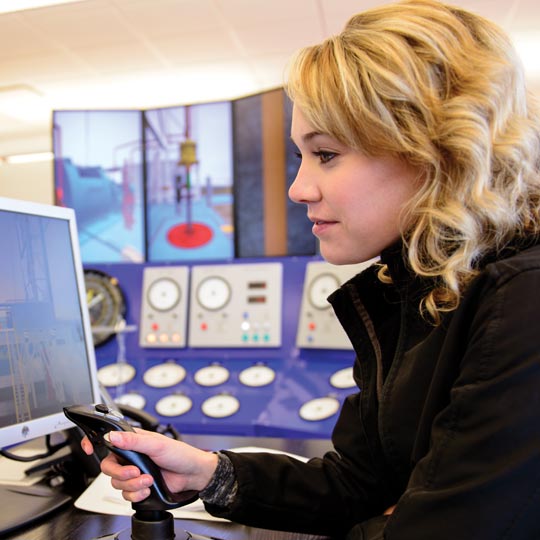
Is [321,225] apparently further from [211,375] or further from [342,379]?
[211,375]

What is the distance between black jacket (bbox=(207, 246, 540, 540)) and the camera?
542mm

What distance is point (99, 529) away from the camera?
86 cm

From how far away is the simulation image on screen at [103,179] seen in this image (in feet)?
10.2

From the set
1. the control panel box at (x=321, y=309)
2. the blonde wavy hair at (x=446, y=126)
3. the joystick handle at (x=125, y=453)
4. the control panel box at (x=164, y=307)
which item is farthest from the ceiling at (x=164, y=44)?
the joystick handle at (x=125, y=453)

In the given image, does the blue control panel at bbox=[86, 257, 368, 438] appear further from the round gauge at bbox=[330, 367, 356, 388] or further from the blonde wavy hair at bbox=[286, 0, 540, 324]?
the blonde wavy hair at bbox=[286, 0, 540, 324]

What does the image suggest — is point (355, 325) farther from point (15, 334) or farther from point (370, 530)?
point (15, 334)

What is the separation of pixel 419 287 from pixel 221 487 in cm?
42

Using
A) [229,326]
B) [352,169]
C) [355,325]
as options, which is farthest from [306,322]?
[352,169]

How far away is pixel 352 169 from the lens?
813mm

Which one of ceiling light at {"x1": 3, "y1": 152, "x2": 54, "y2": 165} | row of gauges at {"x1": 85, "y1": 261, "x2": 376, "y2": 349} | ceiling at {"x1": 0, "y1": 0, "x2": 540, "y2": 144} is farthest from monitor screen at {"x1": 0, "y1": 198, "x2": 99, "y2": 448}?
ceiling light at {"x1": 3, "y1": 152, "x2": 54, "y2": 165}

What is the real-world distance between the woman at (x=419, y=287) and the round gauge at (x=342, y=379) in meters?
1.07

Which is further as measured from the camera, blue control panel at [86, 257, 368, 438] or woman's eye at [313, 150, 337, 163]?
blue control panel at [86, 257, 368, 438]

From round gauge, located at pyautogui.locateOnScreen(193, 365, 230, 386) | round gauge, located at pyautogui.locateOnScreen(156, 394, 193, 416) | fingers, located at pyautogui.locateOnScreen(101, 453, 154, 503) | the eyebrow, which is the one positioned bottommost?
round gauge, located at pyautogui.locateOnScreen(156, 394, 193, 416)

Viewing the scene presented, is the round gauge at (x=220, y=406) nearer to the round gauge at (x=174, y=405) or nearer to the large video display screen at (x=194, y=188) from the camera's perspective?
the round gauge at (x=174, y=405)
